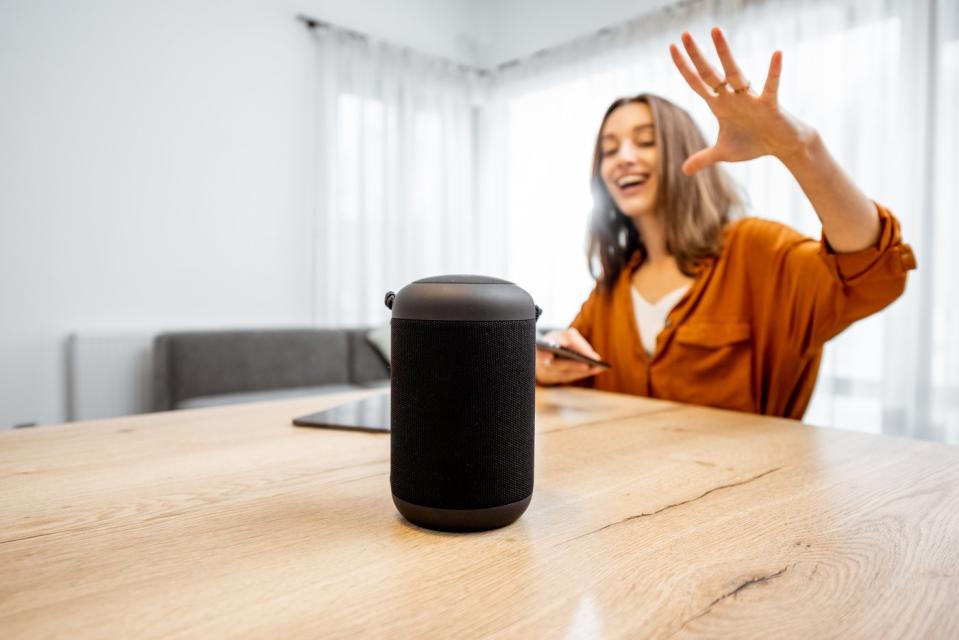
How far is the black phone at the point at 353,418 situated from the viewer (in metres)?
0.80

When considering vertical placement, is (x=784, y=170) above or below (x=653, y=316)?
above

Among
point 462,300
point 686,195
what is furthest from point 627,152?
point 462,300

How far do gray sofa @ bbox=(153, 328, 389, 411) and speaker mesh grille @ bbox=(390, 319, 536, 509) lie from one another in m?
2.35

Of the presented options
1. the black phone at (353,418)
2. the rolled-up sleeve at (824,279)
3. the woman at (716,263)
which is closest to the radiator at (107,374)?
the woman at (716,263)

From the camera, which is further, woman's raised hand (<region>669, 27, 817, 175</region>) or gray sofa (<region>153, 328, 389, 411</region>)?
gray sofa (<region>153, 328, 389, 411</region>)

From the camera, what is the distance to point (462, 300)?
1.34 feet

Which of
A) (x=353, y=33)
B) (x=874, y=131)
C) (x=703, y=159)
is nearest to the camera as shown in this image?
(x=703, y=159)

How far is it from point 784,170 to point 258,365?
8.60 feet

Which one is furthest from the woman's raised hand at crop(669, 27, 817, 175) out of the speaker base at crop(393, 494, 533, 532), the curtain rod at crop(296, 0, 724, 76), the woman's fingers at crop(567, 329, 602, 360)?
the curtain rod at crop(296, 0, 724, 76)

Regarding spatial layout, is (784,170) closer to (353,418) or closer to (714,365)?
(714,365)

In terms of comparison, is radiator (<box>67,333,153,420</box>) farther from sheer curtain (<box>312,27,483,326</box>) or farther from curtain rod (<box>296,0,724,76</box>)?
curtain rod (<box>296,0,724,76</box>)

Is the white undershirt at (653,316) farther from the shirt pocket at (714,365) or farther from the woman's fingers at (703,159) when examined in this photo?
the woman's fingers at (703,159)

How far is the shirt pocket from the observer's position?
1.32 m

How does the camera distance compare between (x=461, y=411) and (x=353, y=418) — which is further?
(x=353, y=418)
